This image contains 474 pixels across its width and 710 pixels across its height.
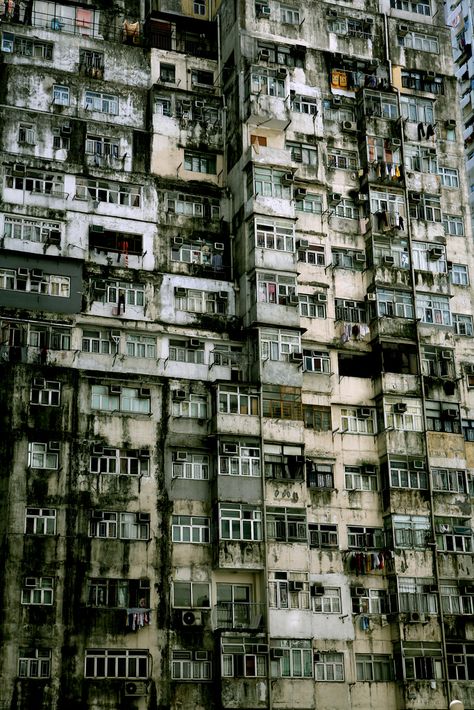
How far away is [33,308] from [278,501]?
951 cm

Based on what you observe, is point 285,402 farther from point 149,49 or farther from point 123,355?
point 149,49

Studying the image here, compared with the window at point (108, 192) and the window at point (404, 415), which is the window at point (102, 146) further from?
the window at point (404, 415)

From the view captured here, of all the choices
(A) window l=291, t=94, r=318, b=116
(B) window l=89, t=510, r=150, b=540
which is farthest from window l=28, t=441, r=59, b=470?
(A) window l=291, t=94, r=318, b=116

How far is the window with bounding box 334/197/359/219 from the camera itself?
1547 inches

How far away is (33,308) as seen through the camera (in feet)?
113

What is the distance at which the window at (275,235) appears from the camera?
120 ft

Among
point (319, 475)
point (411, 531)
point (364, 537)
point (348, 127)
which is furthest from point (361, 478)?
point (348, 127)

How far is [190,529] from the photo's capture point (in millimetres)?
33062

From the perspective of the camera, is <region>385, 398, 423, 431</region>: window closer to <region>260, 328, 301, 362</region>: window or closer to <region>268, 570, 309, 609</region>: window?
<region>260, 328, 301, 362</region>: window

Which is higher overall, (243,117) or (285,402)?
(243,117)

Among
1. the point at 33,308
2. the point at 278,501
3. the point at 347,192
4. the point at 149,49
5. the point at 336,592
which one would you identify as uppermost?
the point at 149,49

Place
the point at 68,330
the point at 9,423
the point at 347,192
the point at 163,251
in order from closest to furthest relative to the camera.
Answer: the point at 9,423 < the point at 68,330 < the point at 163,251 < the point at 347,192

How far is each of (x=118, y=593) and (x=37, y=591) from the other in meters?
2.31

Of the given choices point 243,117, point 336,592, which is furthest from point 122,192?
point 336,592
